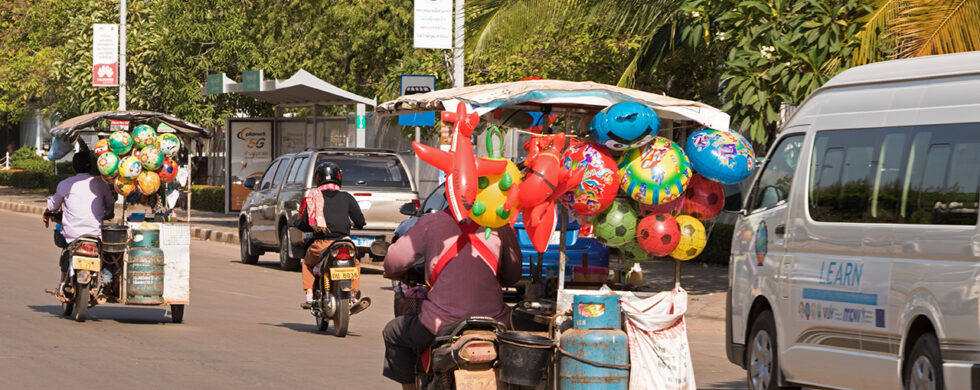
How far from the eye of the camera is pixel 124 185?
1380cm

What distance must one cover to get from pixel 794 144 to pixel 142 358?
17.6 feet

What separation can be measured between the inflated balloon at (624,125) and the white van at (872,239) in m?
1.69

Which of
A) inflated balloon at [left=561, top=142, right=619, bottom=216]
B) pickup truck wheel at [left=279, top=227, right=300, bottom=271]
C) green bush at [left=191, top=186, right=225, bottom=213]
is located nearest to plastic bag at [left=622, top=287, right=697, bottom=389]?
inflated balloon at [left=561, top=142, right=619, bottom=216]

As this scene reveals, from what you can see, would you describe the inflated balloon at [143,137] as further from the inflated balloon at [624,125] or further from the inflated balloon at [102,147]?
the inflated balloon at [624,125]

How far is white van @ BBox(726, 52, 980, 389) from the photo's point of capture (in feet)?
Result: 24.7

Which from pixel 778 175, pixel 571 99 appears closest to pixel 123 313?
pixel 778 175

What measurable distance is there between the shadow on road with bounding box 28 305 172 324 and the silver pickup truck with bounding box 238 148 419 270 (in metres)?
4.35

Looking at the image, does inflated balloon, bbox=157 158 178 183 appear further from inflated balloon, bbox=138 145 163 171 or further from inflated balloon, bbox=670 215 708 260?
inflated balloon, bbox=670 215 708 260

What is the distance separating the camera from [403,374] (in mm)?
7293

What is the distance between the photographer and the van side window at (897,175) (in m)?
7.57

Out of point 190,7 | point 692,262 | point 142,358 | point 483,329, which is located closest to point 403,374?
point 483,329

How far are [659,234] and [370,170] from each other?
12944mm

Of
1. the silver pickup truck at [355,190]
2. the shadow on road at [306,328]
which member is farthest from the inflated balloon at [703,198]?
the silver pickup truck at [355,190]

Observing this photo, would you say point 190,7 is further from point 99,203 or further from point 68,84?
point 99,203
